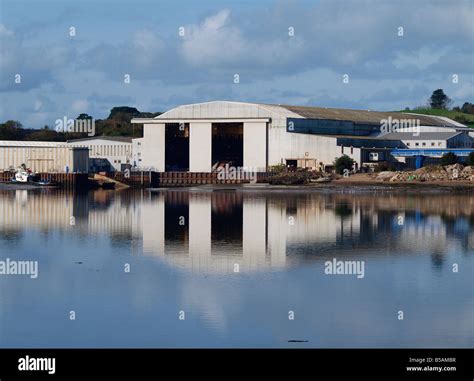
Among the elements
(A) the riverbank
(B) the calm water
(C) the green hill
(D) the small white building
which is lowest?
(B) the calm water

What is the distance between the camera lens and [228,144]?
71.1 meters

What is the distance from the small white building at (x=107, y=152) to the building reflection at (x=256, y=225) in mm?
19398

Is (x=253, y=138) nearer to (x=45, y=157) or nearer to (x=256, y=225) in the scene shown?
(x=45, y=157)

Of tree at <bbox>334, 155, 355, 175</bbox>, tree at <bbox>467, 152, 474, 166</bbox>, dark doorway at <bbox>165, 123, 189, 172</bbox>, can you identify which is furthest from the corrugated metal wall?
tree at <bbox>467, 152, 474, 166</bbox>

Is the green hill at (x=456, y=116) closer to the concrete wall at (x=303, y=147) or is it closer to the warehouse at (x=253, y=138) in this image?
the warehouse at (x=253, y=138)

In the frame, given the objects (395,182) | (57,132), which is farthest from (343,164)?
(57,132)

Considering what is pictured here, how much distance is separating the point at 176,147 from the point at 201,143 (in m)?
4.86

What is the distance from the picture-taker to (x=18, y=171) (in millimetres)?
71938

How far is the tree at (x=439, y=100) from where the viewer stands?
132500 mm

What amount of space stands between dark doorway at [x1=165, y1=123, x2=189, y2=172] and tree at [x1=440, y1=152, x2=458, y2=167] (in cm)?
1672

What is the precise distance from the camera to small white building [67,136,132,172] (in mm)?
75500

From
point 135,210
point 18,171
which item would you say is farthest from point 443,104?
point 135,210

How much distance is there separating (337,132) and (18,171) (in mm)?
21428

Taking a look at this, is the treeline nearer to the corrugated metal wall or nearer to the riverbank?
the corrugated metal wall
